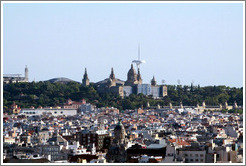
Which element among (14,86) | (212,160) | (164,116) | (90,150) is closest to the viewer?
(212,160)

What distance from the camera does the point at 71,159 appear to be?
213 feet

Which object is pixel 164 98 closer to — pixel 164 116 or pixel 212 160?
pixel 164 116

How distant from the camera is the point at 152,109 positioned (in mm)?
181875

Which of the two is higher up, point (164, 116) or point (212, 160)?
point (164, 116)

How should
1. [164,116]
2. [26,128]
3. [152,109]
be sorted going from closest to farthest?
[26,128]
[164,116]
[152,109]

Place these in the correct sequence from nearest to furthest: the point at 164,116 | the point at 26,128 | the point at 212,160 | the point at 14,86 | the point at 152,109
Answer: the point at 212,160 → the point at 26,128 → the point at 164,116 → the point at 152,109 → the point at 14,86

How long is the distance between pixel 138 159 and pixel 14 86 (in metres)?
133

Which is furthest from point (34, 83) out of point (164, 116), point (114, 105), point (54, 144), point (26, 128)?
point (54, 144)

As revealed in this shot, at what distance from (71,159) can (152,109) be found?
Result: 385 feet

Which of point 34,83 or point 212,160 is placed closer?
point 212,160

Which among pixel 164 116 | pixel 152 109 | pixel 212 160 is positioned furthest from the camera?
pixel 152 109

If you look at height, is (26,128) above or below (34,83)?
below

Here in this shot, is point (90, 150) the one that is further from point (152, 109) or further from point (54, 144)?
point (152, 109)

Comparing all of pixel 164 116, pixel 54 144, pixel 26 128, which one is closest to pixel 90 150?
pixel 54 144
